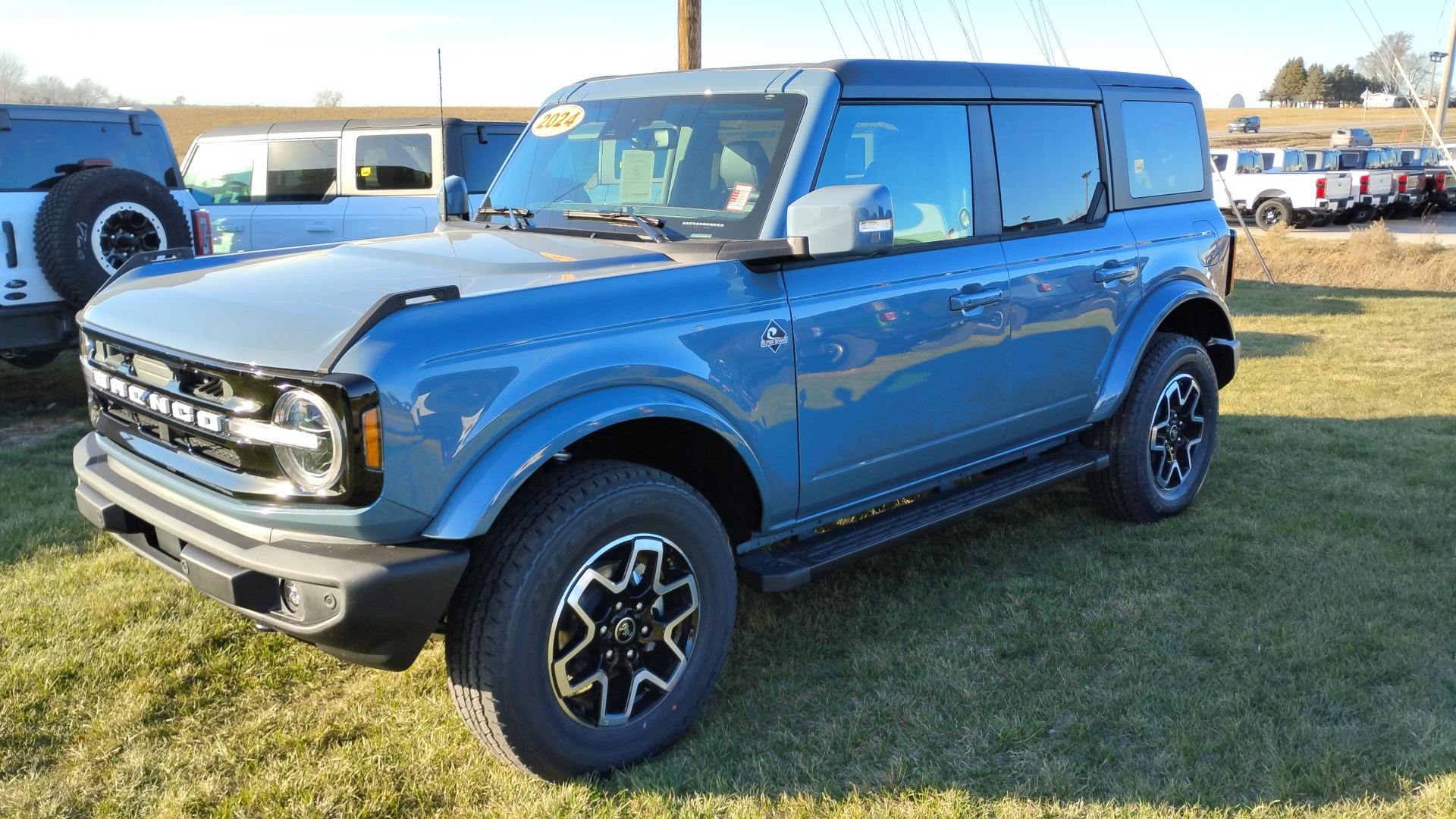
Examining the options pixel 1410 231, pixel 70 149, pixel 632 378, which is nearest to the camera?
pixel 632 378

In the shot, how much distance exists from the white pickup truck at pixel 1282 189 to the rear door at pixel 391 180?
63.1 feet

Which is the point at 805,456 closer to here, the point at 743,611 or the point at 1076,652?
the point at 743,611

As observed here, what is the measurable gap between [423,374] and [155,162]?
666cm

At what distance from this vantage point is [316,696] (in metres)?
3.58

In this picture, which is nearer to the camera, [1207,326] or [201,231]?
[1207,326]

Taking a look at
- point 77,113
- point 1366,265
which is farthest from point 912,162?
point 1366,265

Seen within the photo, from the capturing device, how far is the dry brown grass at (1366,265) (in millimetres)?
15023

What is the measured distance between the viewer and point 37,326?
265 inches

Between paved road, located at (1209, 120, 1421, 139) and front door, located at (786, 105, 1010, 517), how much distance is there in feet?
222

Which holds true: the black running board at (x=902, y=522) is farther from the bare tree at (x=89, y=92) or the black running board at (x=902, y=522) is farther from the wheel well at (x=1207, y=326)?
the bare tree at (x=89, y=92)

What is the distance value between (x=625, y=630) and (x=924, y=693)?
1130 millimetres

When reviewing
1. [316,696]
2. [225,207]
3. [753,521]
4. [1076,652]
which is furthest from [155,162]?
[1076,652]

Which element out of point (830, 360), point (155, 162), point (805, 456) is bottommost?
point (805, 456)

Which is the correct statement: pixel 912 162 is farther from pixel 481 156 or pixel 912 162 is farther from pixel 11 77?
pixel 11 77
